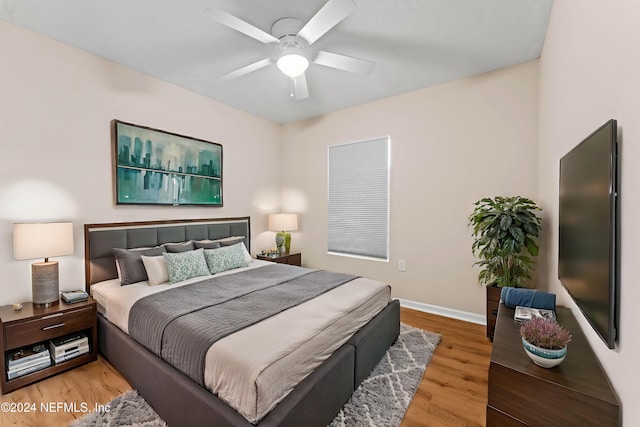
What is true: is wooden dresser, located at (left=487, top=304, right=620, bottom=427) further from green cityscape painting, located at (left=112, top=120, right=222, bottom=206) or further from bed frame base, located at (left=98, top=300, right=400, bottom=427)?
green cityscape painting, located at (left=112, top=120, right=222, bottom=206)

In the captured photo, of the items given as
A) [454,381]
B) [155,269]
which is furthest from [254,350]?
[155,269]

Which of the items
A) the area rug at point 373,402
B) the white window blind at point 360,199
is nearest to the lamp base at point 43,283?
the area rug at point 373,402

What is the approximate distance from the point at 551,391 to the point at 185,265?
289 centimetres

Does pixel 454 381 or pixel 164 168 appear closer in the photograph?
pixel 454 381

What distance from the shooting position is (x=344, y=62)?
2355 millimetres

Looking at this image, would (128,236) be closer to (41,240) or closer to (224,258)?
(41,240)

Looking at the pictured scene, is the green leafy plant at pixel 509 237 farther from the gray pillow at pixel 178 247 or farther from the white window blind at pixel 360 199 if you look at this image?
the gray pillow at pixel 178 247

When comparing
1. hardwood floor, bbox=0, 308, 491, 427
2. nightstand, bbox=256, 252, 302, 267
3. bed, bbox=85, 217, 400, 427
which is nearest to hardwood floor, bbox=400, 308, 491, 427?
hardwood floor, bbox=0, 308, 491, 427

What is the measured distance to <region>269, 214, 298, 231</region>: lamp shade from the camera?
14.4 feet

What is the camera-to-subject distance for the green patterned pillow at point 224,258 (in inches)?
123

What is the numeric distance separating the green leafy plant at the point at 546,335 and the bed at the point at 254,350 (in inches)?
41.2

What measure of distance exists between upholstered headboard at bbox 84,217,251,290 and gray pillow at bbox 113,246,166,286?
140mm

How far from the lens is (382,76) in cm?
317

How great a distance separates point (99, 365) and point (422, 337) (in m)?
2.95
